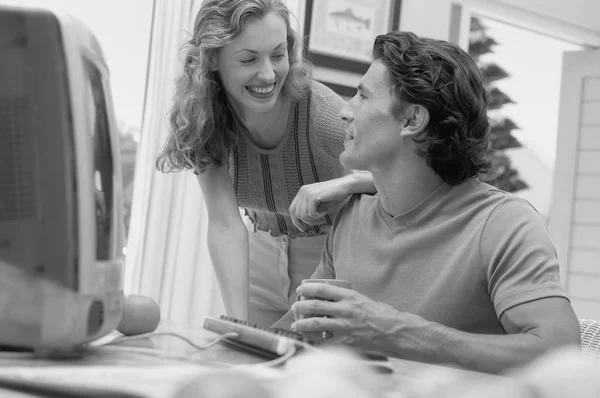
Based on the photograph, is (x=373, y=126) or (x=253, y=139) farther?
(x=253, y=139)

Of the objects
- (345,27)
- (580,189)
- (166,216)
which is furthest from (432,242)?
(580,189)

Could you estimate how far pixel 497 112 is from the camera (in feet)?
23.8

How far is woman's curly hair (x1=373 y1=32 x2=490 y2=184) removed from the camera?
4.83 ft

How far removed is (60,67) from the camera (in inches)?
28.5

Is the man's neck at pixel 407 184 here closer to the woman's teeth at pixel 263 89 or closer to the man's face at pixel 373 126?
the man's face at pixel 373 126

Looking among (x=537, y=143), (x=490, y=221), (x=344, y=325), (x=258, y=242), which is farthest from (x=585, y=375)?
(x=537, y=143)

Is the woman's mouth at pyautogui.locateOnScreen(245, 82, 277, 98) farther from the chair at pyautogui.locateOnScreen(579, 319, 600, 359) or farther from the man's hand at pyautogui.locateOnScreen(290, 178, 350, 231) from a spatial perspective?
the chair at pyautogui.locateOnScreen(579, 319, 600, 359)

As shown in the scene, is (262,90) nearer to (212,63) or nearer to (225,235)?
(212,63)

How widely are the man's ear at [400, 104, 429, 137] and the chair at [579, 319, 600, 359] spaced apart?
1.59 feet

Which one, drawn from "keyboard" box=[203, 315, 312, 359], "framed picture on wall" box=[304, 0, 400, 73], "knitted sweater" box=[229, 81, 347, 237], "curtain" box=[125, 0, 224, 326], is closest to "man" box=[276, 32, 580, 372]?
"keyboard" box=[203, 315, 312, 359]

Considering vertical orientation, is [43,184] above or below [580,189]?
above

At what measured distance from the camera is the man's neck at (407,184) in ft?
4.97

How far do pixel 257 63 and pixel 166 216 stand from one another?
4.56ft

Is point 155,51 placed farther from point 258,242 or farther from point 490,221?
point 490,221
